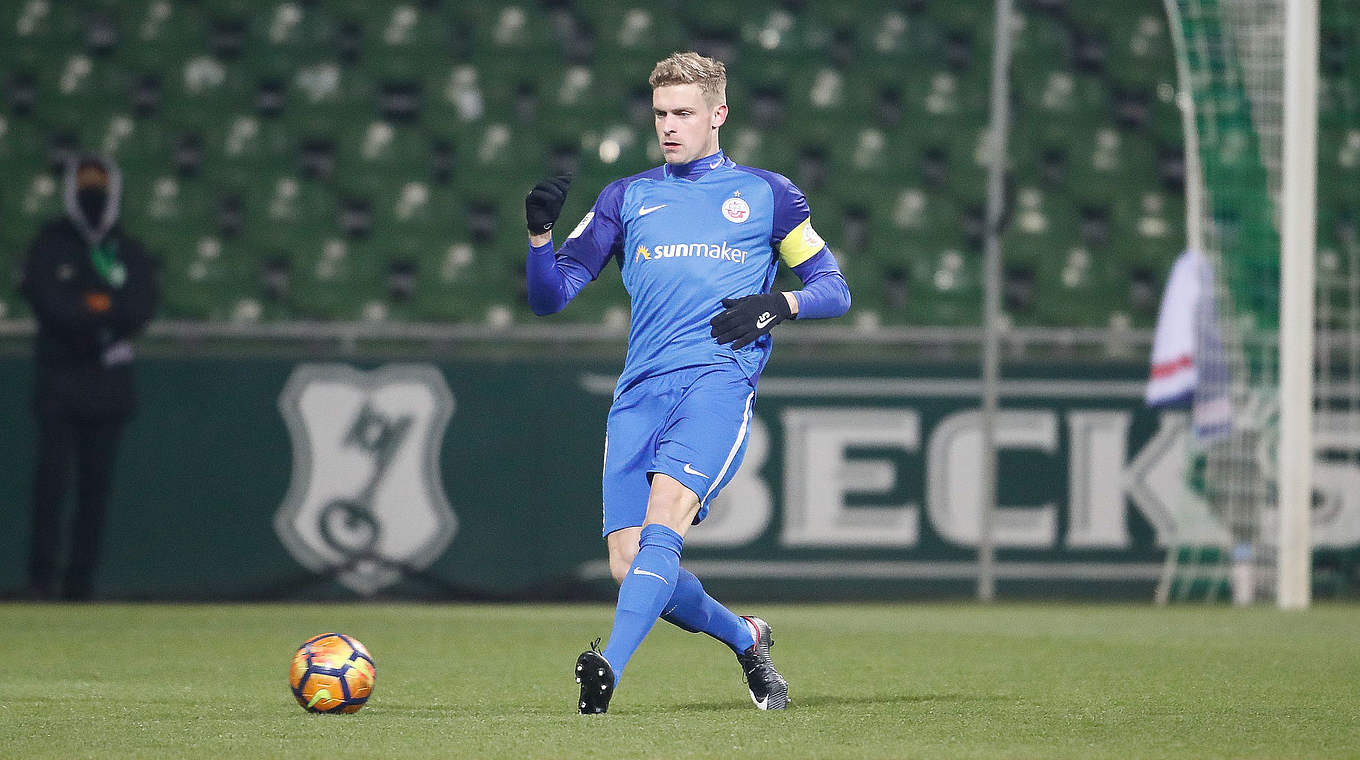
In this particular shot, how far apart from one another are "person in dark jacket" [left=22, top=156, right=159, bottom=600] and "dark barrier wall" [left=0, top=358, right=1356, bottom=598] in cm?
15

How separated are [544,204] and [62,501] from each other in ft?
19.8

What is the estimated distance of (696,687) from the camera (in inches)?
236

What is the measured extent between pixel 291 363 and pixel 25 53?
3.66 m

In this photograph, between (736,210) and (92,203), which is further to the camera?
(92,203)

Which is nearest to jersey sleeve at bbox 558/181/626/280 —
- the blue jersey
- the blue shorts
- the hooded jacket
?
the blue jersey

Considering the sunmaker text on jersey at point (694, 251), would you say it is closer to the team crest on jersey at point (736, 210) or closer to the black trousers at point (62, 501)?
the team crest on jersey at point (736, 210)

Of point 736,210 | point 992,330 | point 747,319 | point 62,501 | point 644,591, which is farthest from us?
point 992,330

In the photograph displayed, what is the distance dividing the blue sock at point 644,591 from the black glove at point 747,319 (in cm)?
57

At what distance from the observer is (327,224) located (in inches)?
465

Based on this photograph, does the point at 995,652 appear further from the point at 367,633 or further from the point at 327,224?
the point at 327,224

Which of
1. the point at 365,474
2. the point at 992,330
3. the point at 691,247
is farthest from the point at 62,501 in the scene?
the point at 691,247

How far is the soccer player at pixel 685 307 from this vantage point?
4996 mm

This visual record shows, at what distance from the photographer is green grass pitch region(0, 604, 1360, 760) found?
4.29 meters

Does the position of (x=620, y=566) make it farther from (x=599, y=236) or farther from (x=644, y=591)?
(x=599, y=236)
